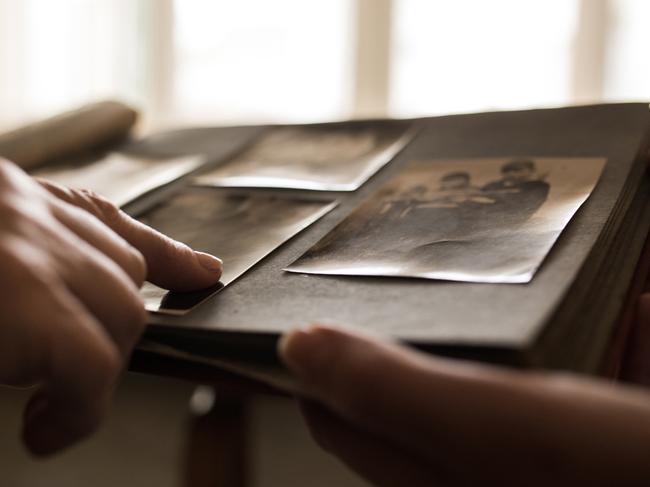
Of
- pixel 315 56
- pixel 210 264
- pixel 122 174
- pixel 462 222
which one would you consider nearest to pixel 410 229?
pixel 462 222

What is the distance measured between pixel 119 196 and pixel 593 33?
1078mm

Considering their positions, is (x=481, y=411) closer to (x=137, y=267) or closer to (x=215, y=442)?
(x=137, y=267)

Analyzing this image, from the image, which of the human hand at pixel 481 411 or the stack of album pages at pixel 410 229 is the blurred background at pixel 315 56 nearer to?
the stack of album pages at pixel 410 229

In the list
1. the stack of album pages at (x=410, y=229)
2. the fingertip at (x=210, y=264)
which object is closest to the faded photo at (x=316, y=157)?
the stack of album pages at (x=410, y=229)

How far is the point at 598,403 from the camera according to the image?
290mm

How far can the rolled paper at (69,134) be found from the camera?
0.86 m

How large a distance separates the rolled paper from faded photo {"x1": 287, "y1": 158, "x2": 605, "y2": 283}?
0.46 metres

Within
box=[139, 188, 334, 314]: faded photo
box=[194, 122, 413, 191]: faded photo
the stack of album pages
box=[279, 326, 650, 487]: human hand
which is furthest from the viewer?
box=[194, 122, 413, 191]: faded photo

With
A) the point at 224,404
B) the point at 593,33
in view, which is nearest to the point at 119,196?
the point at 224,404

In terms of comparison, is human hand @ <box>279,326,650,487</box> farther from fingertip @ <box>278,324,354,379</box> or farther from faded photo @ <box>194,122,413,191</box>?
faded photo @ <box>194,122,413,191</box>

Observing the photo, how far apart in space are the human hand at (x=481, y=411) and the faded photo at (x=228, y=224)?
164 mm

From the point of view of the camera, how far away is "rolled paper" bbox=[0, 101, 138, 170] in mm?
858

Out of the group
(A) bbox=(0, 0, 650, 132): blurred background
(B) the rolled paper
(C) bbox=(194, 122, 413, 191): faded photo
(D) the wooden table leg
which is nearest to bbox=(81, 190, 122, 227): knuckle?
(C) bbox=(194, 122, 413, 191): faded photo

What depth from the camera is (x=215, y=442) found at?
0.98 m
